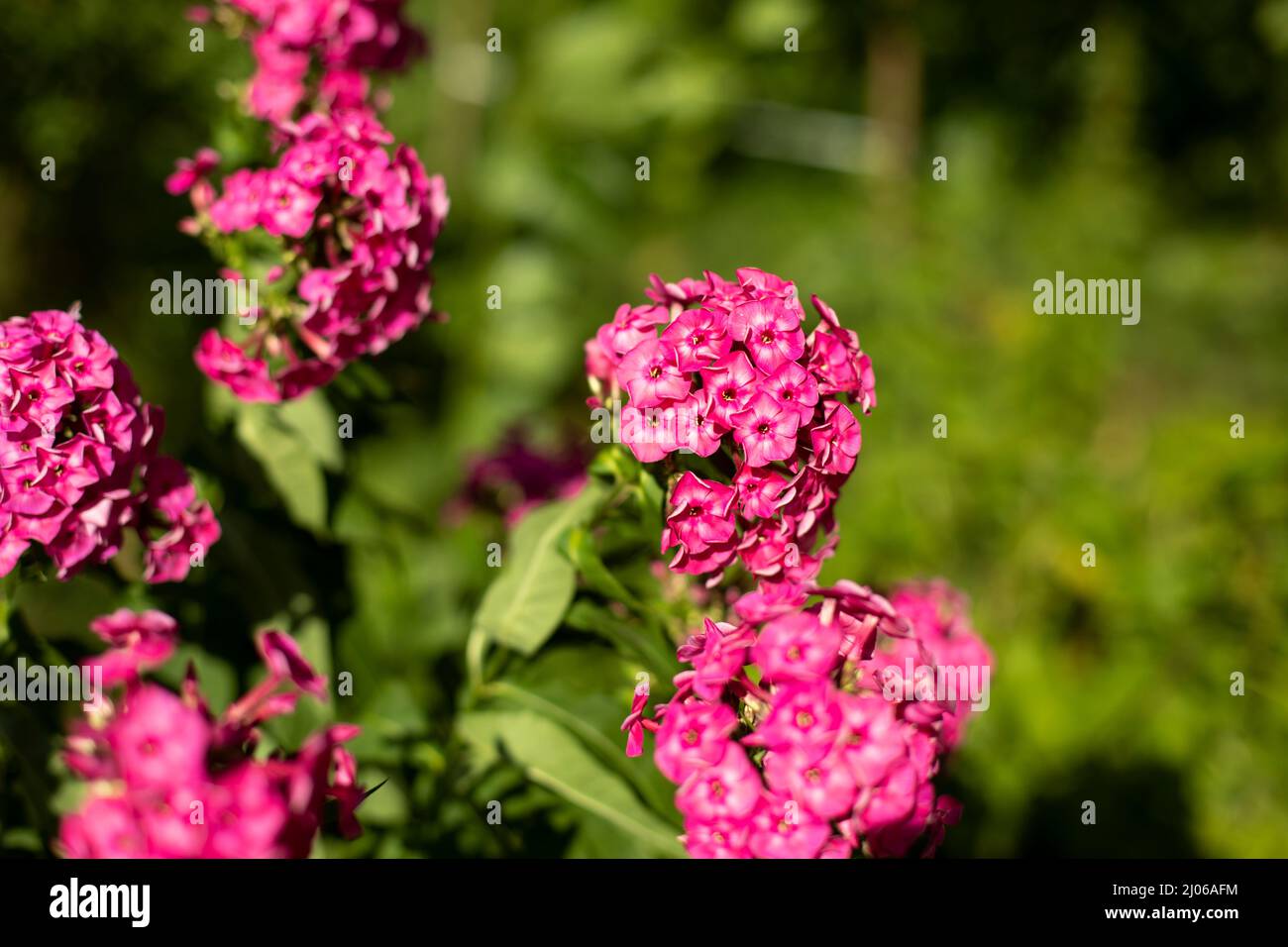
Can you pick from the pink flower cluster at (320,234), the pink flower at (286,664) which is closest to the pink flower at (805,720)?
the pink flower at (286,664)

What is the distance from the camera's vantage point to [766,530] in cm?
162

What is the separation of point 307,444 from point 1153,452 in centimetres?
300

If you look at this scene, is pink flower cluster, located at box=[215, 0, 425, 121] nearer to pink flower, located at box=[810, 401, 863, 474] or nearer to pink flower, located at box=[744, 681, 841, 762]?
pink flower, located at box=[810, 401, 863, 474]

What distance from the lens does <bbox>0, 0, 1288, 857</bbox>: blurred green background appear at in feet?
7.14

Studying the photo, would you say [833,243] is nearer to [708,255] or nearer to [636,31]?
[708,255]

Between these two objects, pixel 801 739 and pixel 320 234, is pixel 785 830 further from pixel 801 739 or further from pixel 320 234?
pixel 320 234

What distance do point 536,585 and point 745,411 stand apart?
0.55 meters

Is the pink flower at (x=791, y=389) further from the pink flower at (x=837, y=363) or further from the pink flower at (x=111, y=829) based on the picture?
the pink flower at (x=111, y=829)

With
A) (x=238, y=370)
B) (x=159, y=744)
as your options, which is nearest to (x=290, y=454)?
(x=238, y=370)

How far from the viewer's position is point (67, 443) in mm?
1555

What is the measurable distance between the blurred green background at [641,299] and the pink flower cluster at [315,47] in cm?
14

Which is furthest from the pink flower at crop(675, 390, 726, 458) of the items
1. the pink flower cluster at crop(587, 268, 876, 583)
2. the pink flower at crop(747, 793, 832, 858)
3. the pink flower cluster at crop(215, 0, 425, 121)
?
the pink flower cluster at crop(215, 0, 425, 121)

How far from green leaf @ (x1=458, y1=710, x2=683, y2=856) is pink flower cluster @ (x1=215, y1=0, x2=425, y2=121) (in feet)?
3.95
